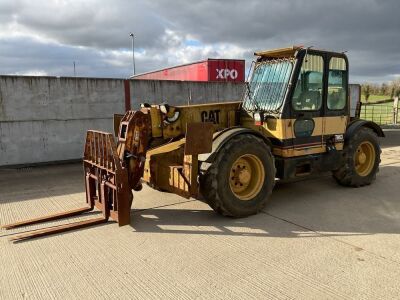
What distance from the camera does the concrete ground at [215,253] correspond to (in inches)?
132

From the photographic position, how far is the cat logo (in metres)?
5.87

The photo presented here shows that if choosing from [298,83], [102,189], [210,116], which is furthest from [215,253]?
[298,83]

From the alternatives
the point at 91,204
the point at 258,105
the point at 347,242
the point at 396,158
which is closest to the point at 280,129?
the point at 258,105

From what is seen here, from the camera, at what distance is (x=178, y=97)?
11844mm

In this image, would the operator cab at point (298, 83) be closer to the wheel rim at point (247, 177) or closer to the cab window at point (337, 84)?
the cab window at point (337, 84)

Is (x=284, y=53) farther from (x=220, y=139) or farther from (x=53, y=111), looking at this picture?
(x=53, y=111)

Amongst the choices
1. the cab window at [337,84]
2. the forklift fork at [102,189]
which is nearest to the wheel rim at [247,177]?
the forklift fork at [102,189]

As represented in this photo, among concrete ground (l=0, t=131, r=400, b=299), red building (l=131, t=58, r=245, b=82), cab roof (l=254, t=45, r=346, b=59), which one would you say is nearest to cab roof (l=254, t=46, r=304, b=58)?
cab roof (l=254, t=45, r=346, b=59)

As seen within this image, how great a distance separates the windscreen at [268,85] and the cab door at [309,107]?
203mm

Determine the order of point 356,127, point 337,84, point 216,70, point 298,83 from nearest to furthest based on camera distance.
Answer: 1. point 298,83
2. point 337,84
3. point 356,127
4. point 216,70

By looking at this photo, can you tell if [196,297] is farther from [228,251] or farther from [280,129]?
[280,129]

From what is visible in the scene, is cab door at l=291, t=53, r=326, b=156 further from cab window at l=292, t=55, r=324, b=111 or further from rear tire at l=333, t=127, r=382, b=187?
rear tire at l=333, t=127, r=382, b=187

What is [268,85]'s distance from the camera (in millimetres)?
6004

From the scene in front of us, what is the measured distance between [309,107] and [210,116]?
1534 mm
